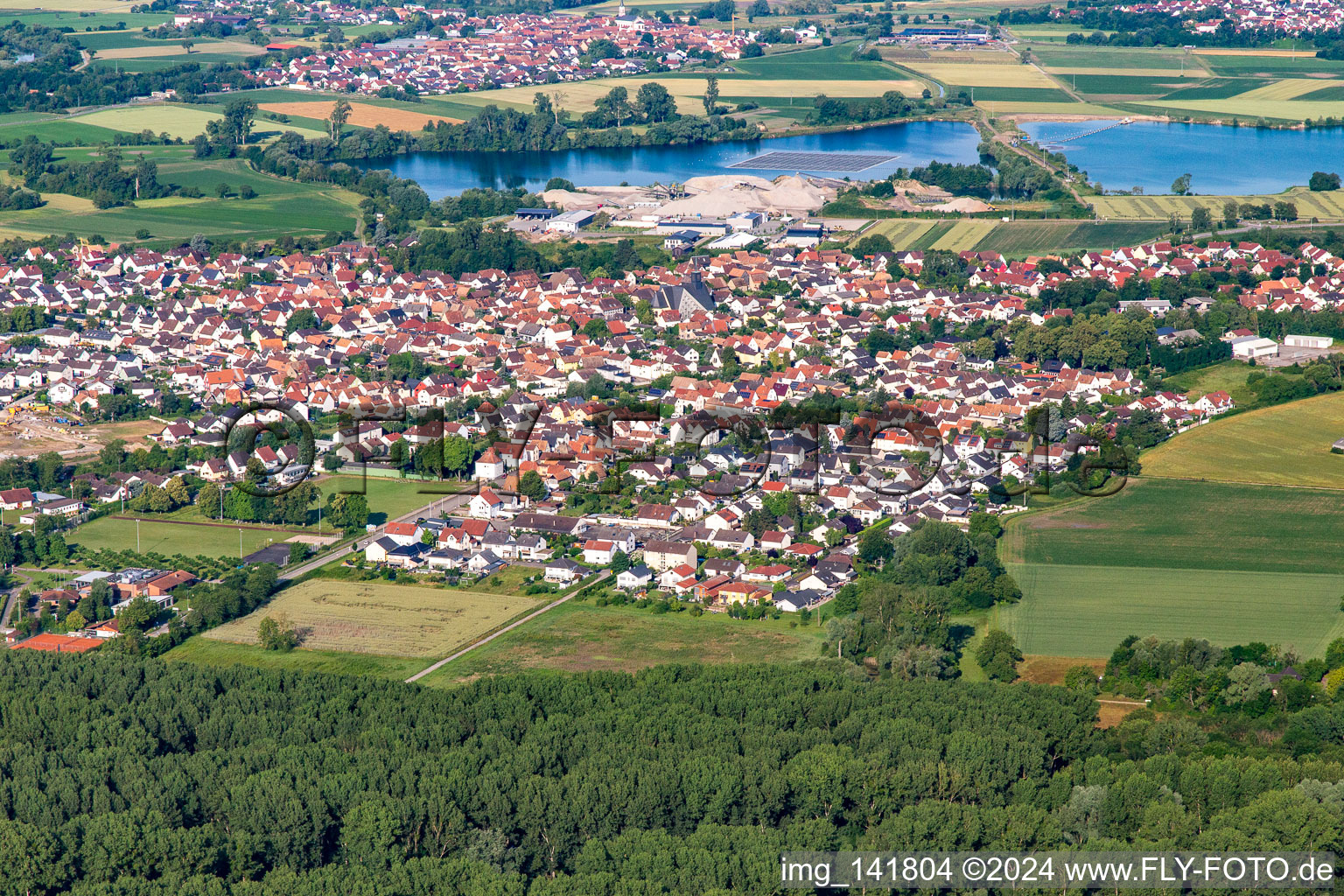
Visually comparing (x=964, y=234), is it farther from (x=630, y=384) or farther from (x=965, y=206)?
(x=630, y=384)

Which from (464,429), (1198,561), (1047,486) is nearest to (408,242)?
(464,429)

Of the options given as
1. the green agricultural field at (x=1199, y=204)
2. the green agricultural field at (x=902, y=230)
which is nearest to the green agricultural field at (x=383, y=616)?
the green agricultural field at (x=902, y=230)

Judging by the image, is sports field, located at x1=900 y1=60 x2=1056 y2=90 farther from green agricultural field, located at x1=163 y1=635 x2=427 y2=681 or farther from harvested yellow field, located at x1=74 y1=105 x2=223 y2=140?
green agricultural field, located at x1=163 y1=635 x2=427 y2=681

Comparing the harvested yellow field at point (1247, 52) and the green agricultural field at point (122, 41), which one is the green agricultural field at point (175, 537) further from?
the harvested yellow field at point (1247, 52)

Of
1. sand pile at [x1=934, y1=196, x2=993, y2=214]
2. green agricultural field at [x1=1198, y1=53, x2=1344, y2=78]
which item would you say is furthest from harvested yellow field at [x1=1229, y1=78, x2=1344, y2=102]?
sand pile at [x1=934, y1=196, x2=993, y2=214]

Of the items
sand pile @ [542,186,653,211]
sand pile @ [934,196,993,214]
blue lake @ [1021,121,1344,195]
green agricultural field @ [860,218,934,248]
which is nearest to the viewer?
green agricultural field @ [860,218,934,248]
